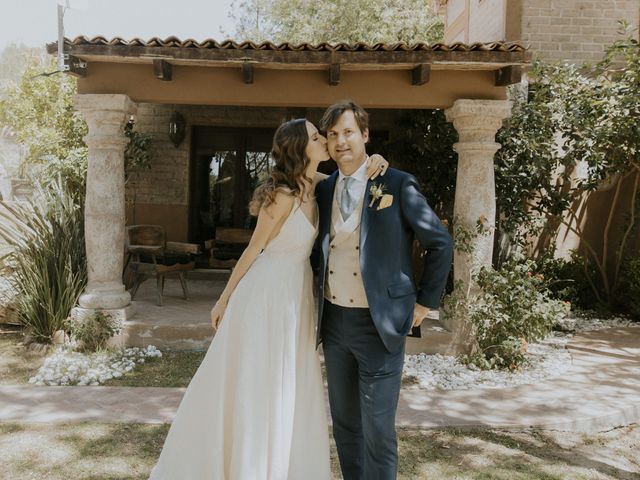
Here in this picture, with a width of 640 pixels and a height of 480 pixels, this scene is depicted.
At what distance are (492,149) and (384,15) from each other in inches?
601

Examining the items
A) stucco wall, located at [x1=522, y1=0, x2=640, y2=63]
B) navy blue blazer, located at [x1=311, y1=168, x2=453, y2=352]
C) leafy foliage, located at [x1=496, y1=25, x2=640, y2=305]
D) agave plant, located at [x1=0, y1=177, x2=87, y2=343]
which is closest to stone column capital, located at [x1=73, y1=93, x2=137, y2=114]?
agave plant, located at [x1=0, y1=177, x2=87, y2=343]

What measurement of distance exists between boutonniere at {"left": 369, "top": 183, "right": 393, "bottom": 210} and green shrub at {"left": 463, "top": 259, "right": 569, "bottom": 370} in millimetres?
3413

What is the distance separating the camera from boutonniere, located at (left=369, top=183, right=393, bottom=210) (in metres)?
2.28

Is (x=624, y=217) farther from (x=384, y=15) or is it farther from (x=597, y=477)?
(x=384, y=15)

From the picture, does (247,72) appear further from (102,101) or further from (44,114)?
(44,114)

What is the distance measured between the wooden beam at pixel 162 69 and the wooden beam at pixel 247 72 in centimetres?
77

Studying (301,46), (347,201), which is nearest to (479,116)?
(301,46)

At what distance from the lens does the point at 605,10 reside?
8461 mm

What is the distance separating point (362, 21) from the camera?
19281 millimetres

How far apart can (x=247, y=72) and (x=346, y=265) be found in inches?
140

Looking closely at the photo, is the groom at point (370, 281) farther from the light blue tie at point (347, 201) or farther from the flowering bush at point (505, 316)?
the flowering bush at point (505, 316)

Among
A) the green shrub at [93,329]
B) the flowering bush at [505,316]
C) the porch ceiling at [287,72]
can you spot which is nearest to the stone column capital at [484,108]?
the porch ceiling at [287,72]

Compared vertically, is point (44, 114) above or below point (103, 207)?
above

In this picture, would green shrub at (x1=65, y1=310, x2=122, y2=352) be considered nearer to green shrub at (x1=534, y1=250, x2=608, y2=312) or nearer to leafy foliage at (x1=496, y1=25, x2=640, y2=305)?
leafy foliage at (x1=496, y1=25, x2=640, y2=305)
